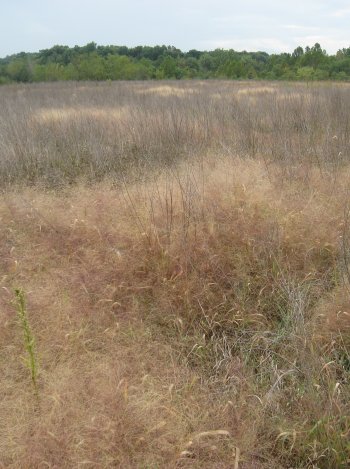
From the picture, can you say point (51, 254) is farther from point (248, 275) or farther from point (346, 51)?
point (346, 51)

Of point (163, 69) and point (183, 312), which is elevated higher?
point (163, 69)

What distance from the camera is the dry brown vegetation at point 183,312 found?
1.63 m

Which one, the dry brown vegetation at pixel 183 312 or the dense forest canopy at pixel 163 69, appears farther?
the dense forest canopy at pixel 163 69

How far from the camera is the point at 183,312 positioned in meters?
2.48

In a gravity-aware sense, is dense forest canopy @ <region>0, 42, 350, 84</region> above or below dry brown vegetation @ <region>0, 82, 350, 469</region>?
above

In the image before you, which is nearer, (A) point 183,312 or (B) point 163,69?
(A) point 183,312

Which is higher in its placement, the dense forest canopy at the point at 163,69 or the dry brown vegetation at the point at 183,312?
the dense forest canopy at the point at 163,69

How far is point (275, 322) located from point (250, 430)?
86 centimetres

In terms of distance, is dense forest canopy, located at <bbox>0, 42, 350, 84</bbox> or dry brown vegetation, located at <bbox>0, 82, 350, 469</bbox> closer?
dry brown vegetation, located at <bbox>0, 82, 350, 469</bbox>

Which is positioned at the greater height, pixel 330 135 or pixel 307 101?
pixel 307 101

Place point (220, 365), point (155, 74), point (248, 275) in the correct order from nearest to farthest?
point (220, 365)
point (248, 275)
point (155, 74)

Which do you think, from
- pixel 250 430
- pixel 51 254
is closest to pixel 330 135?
pixel 51 254

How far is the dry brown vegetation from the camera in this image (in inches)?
64.2

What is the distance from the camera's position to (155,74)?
100ft
